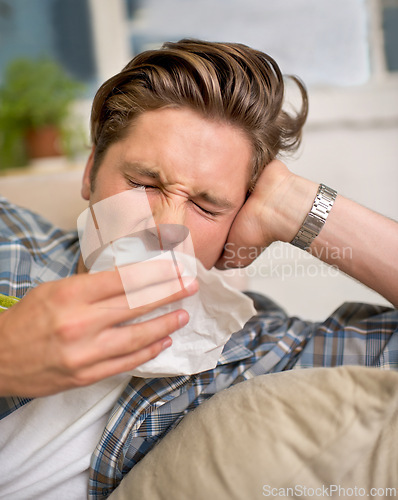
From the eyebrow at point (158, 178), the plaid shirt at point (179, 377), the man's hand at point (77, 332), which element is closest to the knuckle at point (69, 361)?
the man's hand at point (77, 332)

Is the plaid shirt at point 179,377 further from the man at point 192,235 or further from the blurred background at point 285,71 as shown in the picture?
the blurred background at point 285,71

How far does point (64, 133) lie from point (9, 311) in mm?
1631

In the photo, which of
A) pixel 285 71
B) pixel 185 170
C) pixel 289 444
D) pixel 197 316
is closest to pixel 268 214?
pixel 185 170

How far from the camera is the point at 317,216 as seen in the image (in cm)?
99

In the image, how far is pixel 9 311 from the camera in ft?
1.93

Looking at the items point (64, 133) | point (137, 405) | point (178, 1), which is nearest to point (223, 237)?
point (137, 405)

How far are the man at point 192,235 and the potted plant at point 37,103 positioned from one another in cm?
95

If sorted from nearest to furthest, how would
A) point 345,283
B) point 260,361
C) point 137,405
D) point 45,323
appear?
1. point 45,323
2. point 137,405
3. point 260,361
4. point 345,283

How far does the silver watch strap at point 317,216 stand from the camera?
0.99 m

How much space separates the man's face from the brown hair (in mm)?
30

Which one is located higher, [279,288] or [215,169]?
[215,169]

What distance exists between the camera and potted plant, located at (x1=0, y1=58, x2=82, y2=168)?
1.99 m

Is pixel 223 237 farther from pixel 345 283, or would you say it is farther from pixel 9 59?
pixel 9 59

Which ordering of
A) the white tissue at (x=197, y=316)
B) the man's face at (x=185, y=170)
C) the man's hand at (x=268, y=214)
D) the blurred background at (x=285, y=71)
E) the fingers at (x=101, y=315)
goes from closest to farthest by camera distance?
the fingers at (x=101, y=315) → the white tissue at (x=197, y=316) → the man's face at (x=185, y=170) → the man's hand at (x=268, y=214) → the blurred background at (x=285, y=71)
